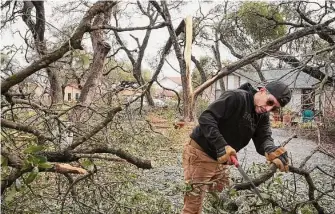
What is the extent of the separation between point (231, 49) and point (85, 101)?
453 inches

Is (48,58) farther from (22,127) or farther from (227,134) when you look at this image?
(227,134)

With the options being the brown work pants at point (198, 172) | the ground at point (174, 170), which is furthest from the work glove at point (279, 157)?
the ground at point (174, 170)

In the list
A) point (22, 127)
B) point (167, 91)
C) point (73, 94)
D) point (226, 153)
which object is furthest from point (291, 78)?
point (22, 127)

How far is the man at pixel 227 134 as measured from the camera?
2.90 meters

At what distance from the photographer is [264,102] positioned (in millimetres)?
3018

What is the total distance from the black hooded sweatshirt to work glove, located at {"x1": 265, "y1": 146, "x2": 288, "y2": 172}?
6cm

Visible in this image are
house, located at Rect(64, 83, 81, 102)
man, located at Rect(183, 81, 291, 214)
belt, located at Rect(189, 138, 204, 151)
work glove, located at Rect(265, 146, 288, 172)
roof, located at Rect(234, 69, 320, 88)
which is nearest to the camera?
man, located at Rect(183, 81, 291, 214)

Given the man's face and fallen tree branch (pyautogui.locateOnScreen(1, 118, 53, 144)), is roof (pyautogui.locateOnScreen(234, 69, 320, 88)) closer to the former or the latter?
the man's face

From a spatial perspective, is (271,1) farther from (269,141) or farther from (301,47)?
(269,141)

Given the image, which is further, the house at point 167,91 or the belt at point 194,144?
the house at point 167,91

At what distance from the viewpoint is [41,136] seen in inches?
A: 104

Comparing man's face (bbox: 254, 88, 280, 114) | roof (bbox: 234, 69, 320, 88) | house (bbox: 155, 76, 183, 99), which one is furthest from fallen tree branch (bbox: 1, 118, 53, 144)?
house (bbox: 155, 76, 183, 99)

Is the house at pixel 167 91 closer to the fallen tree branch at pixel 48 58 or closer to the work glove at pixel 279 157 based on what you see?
the work glove at pixel 279 157

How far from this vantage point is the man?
2896 millimetres
